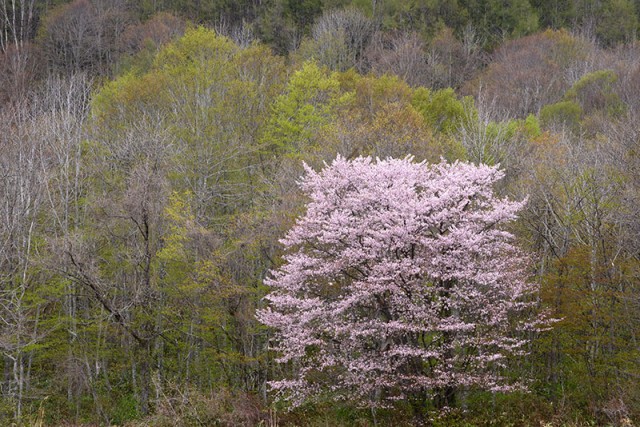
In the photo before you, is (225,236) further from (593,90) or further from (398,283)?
(593,90)

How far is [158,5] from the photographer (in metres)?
51.2

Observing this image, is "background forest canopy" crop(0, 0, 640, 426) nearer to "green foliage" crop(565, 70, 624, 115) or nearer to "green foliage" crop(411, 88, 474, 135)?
"green foliage" crop(411, 88, 474, 135)

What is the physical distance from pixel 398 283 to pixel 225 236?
7624 millimetres

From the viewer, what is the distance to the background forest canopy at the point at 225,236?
15109 mm

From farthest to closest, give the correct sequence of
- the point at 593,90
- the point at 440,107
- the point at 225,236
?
the point at 593,90
the point at 440,107
the point at 225,236

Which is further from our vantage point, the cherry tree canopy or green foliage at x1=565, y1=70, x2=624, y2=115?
green foliage at x1=565, y1=70, x2=624, y2=115

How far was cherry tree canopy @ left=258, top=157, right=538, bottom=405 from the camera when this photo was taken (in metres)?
13.8

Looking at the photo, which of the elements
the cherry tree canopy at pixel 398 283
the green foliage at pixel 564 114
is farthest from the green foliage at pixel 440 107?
the cherry tree canopy at pixel 398 283

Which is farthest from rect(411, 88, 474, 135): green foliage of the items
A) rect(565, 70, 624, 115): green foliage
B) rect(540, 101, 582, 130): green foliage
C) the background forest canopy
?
rect(565, 70, 624, 115): green foliage

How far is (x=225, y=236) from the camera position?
19.8 m

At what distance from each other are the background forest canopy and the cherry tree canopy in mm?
927

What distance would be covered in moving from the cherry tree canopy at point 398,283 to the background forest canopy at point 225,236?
0.93 meters

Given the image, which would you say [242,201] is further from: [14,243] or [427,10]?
[427,10]

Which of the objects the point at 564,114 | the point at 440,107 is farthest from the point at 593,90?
the point at 440,107
